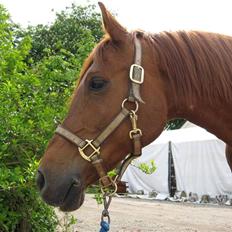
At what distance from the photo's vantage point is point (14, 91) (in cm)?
416

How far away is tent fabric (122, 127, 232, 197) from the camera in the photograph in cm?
1334

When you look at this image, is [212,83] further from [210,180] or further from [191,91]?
[210,180]

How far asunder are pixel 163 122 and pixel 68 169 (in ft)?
2.11

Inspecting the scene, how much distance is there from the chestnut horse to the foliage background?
4.95 feet

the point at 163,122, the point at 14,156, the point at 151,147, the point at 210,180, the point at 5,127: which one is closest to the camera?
the point at 163,122

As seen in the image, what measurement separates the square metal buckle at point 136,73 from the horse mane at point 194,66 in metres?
0.16

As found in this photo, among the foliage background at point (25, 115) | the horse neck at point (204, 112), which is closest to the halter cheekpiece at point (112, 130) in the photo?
the horse neck at point (204, 112)

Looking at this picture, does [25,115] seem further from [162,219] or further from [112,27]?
[162,219]

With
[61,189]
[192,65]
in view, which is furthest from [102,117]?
[192,65]

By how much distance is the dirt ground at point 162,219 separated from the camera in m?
8.36

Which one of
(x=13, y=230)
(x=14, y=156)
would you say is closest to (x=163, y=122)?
(x=14, y=156)

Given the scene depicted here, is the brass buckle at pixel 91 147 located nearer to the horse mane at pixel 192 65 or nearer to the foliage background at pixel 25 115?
the horse mane at pixel 192 65

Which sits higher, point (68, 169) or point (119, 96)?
point (119, 96)

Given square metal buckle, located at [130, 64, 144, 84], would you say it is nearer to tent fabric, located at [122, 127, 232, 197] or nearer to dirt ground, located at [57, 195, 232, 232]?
dirt ground, located at [57, 195, 232, 232]
